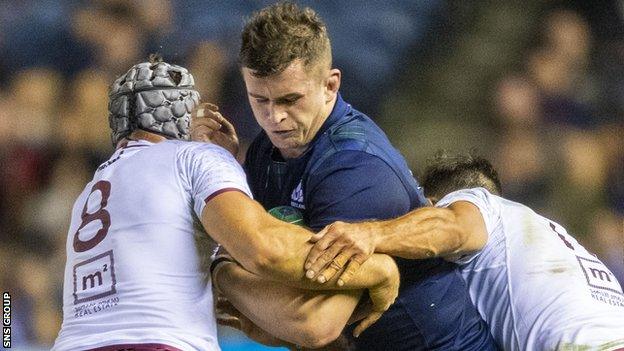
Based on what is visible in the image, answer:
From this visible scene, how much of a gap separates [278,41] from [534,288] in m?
1.29

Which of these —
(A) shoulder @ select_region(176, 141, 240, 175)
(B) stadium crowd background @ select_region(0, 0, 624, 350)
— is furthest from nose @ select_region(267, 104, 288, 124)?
(B) stadium crowd background @ select_region(0, 0, 624, 350)

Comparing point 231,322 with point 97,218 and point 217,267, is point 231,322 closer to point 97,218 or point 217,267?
point 217,267

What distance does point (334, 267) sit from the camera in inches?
122

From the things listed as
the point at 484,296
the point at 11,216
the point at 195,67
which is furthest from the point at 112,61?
the point at 484,296

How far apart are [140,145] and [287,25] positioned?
2.19 ft

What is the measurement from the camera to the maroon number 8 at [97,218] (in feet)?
10.7

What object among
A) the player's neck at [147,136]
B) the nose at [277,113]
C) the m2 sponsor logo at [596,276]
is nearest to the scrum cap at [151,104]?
the player's neck at [147,136]

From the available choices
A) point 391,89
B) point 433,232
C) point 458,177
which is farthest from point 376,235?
point 391,89

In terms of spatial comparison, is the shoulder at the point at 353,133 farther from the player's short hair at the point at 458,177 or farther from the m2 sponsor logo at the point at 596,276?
the m2 sponsor logo at the point at 596,276

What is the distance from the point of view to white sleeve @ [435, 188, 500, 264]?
12.2 feet

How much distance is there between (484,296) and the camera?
3.79m

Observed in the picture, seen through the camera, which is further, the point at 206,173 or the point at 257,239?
the point at 206,173

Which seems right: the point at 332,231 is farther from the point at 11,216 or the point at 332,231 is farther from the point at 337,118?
the point at 11,216

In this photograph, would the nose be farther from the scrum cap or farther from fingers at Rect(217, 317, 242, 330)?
fingers at Rect(217, 317, 242, 330)
